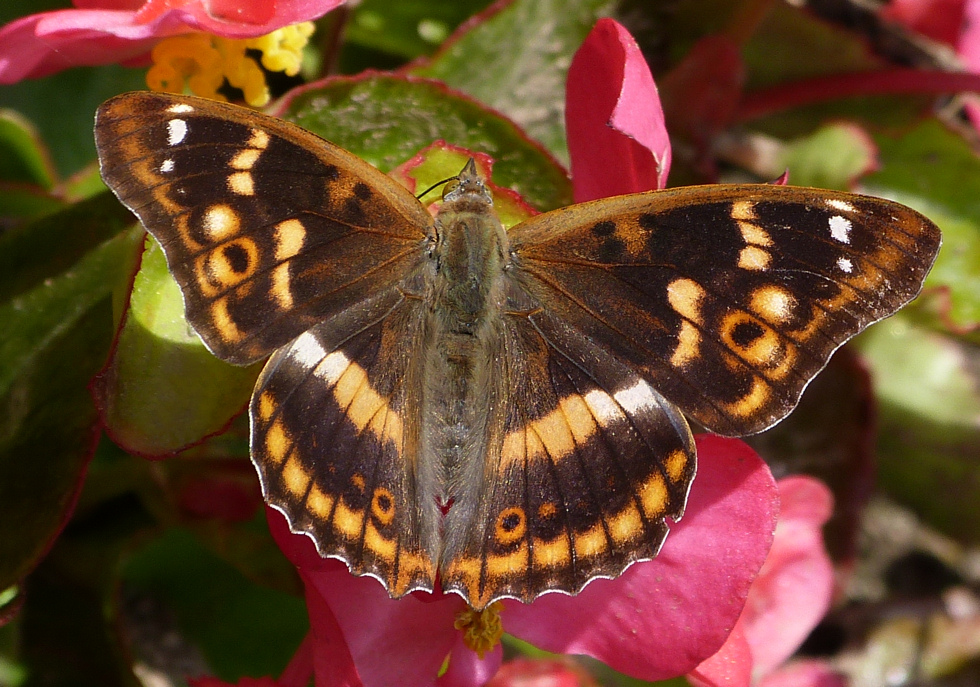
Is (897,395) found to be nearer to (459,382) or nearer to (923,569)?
(923,569)

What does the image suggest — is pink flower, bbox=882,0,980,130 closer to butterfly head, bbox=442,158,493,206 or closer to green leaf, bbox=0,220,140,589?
butterfly head, bbox=442,158,493,206

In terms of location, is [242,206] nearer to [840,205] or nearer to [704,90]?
[840,205]

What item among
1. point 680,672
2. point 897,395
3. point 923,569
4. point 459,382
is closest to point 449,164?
point 459,382

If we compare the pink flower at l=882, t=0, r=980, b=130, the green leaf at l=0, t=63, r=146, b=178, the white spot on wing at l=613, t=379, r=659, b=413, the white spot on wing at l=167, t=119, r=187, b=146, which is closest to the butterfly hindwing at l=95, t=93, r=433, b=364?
the white spot on wing at l=167, t=119, r=187, b=146

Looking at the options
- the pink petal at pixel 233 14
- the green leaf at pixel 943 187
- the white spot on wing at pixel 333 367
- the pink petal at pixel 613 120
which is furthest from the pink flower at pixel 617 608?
the green leaf at pixel 943 187

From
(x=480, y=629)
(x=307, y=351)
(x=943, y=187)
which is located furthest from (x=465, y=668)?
(x=943, y=187)

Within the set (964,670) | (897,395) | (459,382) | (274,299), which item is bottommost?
(964,670)
